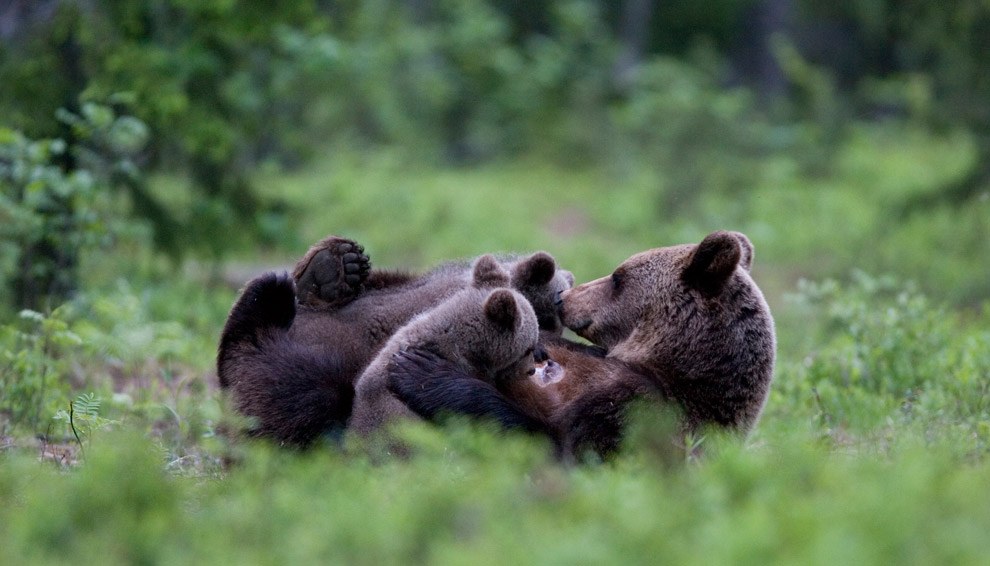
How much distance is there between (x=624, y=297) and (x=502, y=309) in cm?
91

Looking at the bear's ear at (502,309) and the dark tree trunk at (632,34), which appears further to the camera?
the dark tree trunk at (632,34)

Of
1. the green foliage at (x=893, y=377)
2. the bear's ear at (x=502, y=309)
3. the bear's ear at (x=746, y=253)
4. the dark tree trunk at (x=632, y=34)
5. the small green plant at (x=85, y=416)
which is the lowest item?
the dark tree trunk at (x=632, y=34)

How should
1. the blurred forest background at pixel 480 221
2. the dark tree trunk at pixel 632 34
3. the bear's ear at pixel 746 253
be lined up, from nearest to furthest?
the blurred forest background at pixel 480 221, the bear's ear at pixel 746 253, the dark tree trunk at pixel 632 34

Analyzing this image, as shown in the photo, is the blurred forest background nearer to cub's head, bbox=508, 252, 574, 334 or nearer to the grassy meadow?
the grassy meadow

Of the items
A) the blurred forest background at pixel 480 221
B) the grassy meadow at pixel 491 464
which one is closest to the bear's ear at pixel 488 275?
the grassy meadow at pixel 491 464

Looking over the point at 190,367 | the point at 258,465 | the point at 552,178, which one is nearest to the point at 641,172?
the point at 552,178

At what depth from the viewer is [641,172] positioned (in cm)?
2281

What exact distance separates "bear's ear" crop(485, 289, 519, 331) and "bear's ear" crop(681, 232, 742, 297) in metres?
0.89

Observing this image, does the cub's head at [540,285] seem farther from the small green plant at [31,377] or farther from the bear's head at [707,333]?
the small green plant at [31,377]

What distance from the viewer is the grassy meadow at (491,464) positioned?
2.92 m

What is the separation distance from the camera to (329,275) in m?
6.01

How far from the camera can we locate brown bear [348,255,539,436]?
16.8 ft

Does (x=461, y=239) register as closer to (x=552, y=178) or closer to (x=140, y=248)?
(x=140, y=248)

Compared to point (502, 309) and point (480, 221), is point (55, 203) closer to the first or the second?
Result: point (502, 309)
